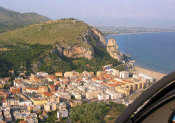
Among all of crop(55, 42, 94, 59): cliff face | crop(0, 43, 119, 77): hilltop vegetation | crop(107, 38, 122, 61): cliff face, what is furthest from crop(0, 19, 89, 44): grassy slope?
crop(107, 38, 122, 61): cliff face

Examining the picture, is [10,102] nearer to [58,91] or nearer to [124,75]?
[58,91]

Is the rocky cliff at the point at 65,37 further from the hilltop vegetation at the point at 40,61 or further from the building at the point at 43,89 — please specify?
the building at the point at 43,89

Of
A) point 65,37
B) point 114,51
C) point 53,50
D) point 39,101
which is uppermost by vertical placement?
point 65,37

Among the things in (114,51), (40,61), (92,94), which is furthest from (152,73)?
(40,61)

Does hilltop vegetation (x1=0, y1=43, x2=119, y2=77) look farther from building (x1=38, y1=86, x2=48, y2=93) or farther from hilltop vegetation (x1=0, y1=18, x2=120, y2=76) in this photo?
building (x1=38, y1=86, x2=48, y2=93)

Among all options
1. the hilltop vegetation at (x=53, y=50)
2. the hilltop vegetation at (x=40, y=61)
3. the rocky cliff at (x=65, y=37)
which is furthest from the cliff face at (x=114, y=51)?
the rocky cliff at (x=65, y=37)
